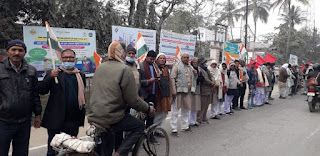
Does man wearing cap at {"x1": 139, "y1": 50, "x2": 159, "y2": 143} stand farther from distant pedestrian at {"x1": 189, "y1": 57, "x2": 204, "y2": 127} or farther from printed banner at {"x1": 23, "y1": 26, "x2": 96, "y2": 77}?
printed banner at {"x1": 23, "y1": 26, "x2": 96, "y2": 77}

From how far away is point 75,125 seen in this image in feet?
11.2

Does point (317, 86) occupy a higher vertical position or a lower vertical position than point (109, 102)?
lower

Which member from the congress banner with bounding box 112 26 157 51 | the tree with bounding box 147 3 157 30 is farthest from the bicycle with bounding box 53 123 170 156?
the tree with bounding box 147 3 157 30

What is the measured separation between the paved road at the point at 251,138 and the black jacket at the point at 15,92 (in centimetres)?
184

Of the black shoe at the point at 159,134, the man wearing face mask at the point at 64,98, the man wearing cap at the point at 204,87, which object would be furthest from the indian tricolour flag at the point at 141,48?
the man wearing face mask at the point at 64,98

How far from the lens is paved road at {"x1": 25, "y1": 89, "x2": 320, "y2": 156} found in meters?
4.70

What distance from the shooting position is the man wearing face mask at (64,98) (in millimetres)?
3180

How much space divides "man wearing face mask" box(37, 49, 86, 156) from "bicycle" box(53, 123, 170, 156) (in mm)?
340

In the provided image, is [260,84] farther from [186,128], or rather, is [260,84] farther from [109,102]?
[109,102]

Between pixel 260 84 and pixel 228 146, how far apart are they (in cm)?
568

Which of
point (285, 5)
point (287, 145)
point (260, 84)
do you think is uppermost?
point (285, 5)

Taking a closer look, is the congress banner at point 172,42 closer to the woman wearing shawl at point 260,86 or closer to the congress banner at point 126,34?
the congress banner at point 126,34

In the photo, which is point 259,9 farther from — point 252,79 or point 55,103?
point 55,103

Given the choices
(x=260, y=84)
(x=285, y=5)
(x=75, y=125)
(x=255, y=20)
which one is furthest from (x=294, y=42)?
(x=75, y=125)
